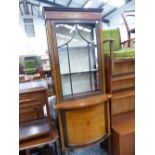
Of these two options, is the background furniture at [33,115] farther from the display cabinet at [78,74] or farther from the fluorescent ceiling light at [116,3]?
the fluorescent ceiling light at [116,3]

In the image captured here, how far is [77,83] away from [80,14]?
697 mm

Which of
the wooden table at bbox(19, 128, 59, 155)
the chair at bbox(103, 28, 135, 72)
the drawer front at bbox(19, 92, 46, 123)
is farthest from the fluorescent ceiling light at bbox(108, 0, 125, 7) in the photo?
the wooden table at bbox(19, 128, 59, 155)

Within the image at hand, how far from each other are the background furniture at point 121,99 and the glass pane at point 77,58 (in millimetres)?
181

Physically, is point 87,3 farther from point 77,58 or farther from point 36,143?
point 36,143

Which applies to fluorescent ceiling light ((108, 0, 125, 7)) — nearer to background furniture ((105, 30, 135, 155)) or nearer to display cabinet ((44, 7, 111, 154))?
background furniture ((105, 30, 135, 155))

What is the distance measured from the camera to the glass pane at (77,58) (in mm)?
1471

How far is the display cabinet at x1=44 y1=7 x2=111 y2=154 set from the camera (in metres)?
1.38

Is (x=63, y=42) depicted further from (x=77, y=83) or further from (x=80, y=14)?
(x=77, y=83)

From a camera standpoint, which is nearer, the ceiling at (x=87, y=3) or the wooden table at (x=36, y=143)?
the wooden table at (x=36, y=143)

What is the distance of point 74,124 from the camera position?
1.52 meters

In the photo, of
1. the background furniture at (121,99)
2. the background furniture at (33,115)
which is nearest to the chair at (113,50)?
the background furniture at (121,99)
